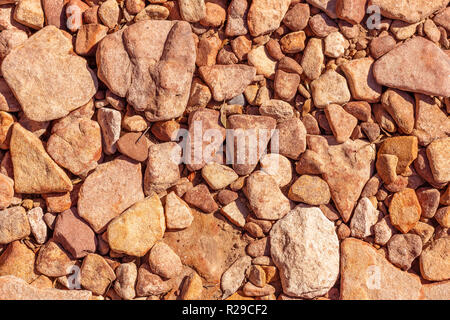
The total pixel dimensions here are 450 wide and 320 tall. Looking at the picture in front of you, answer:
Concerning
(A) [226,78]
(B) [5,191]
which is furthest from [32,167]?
(A) [226,78]

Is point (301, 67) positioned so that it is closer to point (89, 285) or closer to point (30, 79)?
point (30, 79)

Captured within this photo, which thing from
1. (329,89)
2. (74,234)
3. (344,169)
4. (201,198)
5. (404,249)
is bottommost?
(404,249)

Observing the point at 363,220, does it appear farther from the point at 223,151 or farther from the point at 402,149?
the point at 223,151

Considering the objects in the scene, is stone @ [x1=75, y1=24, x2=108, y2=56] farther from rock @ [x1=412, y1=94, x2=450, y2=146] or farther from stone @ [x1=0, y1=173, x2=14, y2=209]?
rock @ [x1=412, y1=94, x2=450, y2=146]

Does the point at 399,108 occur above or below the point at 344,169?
above

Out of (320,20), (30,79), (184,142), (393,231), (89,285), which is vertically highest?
(320,20)

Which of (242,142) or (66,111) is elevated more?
(66,111)

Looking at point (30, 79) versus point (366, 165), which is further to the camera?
point (366, 165)

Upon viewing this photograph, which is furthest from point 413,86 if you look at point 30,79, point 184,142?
point 30,79
